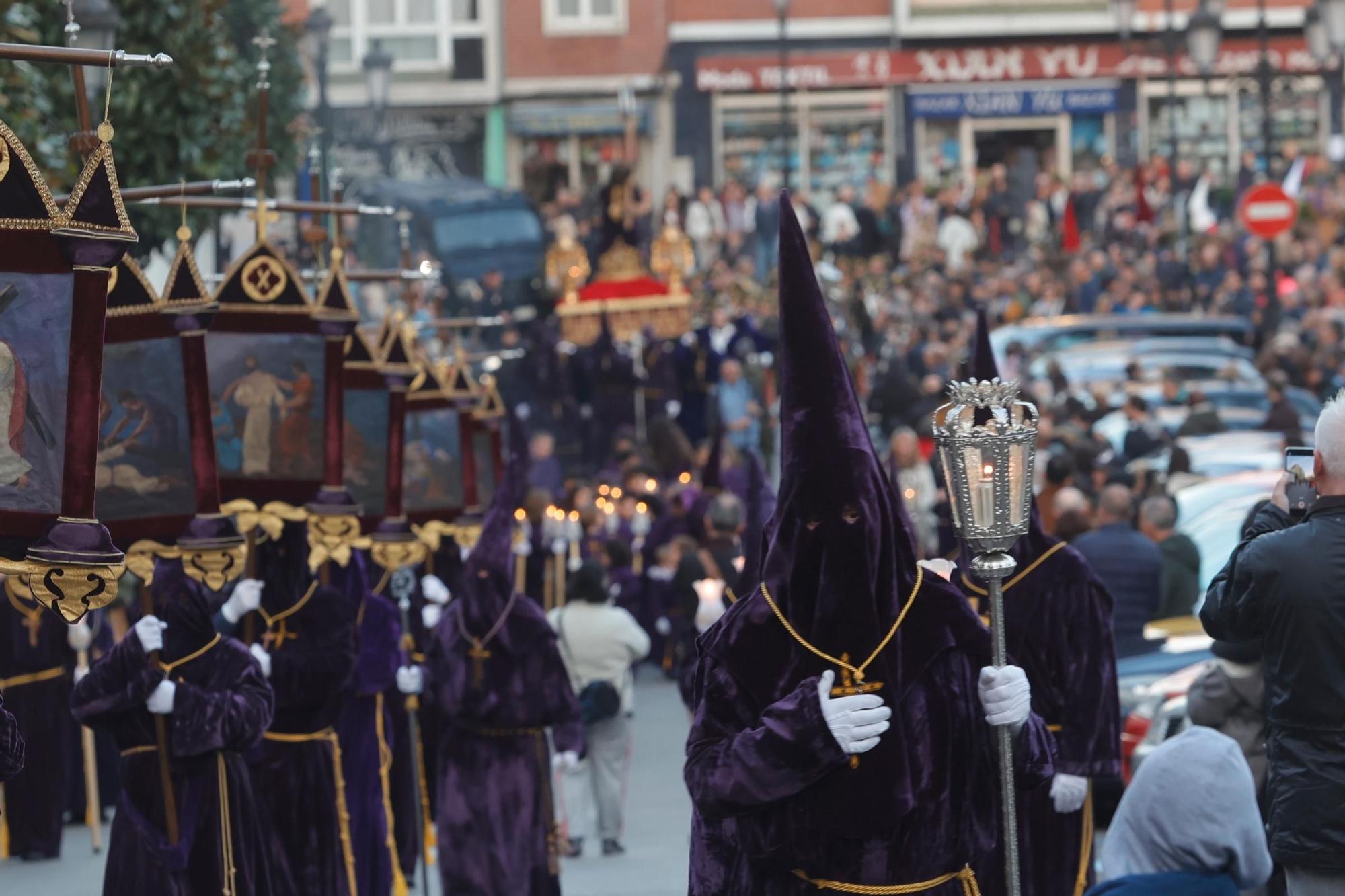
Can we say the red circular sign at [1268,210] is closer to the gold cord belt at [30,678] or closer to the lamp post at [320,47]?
the lamp post at [320,47]

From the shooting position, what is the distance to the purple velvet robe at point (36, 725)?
14.1 metres

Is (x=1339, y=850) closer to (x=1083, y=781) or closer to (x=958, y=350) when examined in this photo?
(x=1083, y=781)

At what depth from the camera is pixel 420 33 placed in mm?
49531

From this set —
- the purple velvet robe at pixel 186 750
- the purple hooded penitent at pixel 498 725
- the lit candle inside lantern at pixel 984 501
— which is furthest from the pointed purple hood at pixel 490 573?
the lit candle inside lantern at pixel 984 501

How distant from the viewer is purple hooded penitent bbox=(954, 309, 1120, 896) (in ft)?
28.8

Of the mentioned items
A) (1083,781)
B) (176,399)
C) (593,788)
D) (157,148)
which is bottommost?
(593,788)

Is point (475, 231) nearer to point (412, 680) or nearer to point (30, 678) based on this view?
point (30, 678)

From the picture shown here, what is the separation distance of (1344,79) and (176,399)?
127 ft

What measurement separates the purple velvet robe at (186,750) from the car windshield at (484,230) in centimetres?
2476

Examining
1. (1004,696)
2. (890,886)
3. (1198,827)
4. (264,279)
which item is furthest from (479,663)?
(1004,696)

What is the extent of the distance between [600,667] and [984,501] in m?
7.43

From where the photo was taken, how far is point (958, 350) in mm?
28594

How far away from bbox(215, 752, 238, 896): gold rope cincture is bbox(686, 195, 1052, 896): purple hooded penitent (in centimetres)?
347

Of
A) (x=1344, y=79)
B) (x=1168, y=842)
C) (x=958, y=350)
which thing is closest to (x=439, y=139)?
(x=1344, y=79)
